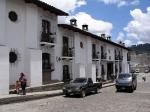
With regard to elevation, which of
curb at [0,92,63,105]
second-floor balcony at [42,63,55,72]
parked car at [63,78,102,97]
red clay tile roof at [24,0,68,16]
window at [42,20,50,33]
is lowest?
curb at [0,92,63,105]

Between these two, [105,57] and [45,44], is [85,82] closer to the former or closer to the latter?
[45,44]

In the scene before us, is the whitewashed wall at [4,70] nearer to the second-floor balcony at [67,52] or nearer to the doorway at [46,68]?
the doorway at [46,68]

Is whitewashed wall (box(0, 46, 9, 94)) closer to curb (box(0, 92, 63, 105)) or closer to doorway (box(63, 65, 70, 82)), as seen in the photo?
curb (box(0, 92, 63, 105))

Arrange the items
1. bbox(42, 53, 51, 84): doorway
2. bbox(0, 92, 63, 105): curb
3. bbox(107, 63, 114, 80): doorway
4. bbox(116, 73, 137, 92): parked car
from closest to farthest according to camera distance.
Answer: bbox(0, 92, 63, 105): curb
bbox(42, 53, 51, 84): doorway
bbox(116, 73, 137, 92): parked car
bbox(107, 63, 114, 80): doorway

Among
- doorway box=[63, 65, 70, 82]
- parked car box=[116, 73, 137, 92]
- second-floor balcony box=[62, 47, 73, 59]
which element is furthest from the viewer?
doorway box=[63, 65, 70, 82]

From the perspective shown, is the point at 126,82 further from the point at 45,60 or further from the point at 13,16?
the point at 13,16

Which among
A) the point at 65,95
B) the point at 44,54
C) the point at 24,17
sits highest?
the point at 24,17

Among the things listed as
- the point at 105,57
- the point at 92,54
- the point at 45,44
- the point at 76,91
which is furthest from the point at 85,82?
the point at 105,57

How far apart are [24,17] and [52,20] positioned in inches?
199

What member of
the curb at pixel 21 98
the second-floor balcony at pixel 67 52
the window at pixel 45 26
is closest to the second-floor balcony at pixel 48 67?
the second-floor balcony at pixel 67 52

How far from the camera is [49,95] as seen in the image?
25250 millimetres

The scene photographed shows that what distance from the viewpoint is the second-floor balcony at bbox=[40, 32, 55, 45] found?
28834 mm

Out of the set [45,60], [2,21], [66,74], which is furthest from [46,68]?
[2,21]

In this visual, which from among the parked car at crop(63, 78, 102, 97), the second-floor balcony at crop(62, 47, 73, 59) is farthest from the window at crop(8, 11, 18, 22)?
the second-floor balcony at crop(62, 47, 73, 59)
